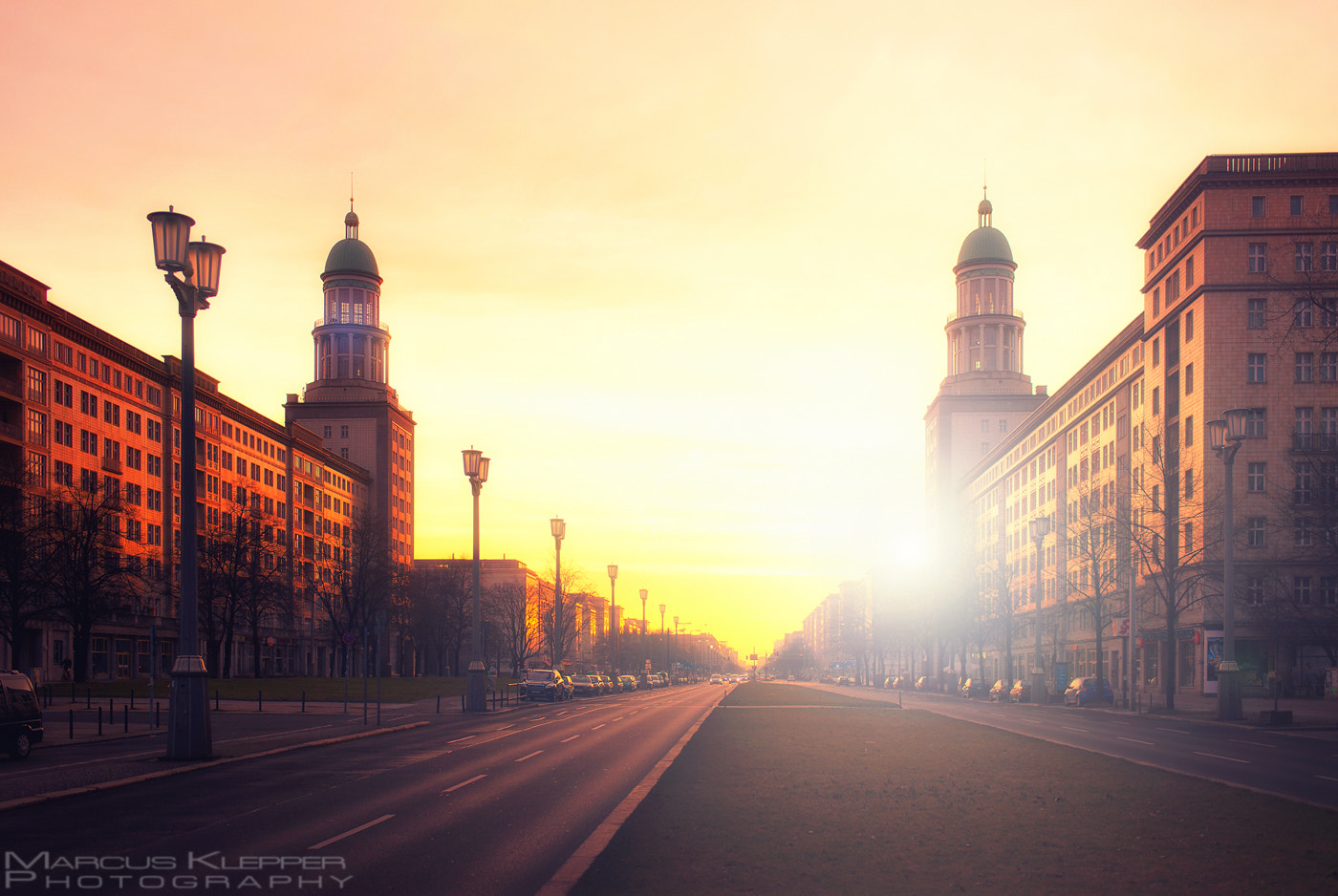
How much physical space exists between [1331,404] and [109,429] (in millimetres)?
80254

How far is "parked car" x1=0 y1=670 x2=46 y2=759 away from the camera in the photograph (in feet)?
74.6

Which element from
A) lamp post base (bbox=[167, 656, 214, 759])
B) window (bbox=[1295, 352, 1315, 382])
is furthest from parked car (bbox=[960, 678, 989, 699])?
lamp post base (bbox=[167, 656, 214, 759])

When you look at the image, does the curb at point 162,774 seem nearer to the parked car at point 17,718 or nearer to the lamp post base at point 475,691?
the parked car at point 17,718

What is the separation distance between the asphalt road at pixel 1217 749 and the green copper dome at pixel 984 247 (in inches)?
4697

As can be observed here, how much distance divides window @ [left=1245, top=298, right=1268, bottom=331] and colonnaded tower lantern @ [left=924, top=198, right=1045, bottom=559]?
286 ft

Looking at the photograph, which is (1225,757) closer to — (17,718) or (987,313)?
(17,718)

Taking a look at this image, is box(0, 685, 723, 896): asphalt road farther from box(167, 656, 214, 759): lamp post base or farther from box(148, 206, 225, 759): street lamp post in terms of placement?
box(148, 206, 225, 759): street lamp post

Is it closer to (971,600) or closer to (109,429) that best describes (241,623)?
(109,429)

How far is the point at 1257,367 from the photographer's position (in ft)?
212

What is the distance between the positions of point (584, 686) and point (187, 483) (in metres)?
63.4

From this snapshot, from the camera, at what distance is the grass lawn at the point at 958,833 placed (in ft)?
29.8

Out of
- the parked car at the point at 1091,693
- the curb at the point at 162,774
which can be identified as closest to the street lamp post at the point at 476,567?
the curb at the point at 162,774

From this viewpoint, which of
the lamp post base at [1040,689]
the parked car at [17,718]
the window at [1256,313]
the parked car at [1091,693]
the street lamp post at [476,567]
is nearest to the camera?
the parked car at [17,718]

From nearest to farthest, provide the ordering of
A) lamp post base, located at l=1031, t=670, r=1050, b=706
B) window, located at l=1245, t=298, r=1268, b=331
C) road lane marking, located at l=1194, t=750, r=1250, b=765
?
road lane marking, located at l=1194, t=750, r=1250, b=765 → lamp post base, located at l=1031, t=670, r=1050, b=706 → window, located at l=1245, t=298, r=1268, b=331
